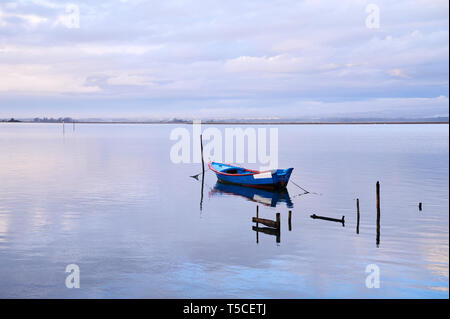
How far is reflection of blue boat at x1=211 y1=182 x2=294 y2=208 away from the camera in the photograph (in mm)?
42278

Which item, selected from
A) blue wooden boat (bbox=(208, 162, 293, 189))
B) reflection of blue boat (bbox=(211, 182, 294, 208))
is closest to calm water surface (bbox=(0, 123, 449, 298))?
reflection of blue boat (bbox=(211, 182, 294, 208))

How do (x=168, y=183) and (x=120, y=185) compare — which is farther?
(x=168, y=183)

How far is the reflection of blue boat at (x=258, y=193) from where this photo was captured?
139ft

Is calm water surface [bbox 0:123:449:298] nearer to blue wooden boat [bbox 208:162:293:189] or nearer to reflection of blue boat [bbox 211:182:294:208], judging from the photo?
reflection of blue boat [bbox 211:182:294:208]

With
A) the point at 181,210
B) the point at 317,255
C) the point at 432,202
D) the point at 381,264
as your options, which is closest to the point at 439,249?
the point at 381,264

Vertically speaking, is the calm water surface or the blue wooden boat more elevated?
the blue wooden boat

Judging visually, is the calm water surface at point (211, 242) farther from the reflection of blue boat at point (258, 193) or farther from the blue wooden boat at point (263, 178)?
the blue wooden boat at point (263, 178)

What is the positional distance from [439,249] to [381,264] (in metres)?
4.94

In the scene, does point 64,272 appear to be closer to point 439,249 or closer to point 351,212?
point 439,249

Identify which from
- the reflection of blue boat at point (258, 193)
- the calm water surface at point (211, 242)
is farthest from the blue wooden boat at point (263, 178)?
the calm water surface at point (211, 242)
